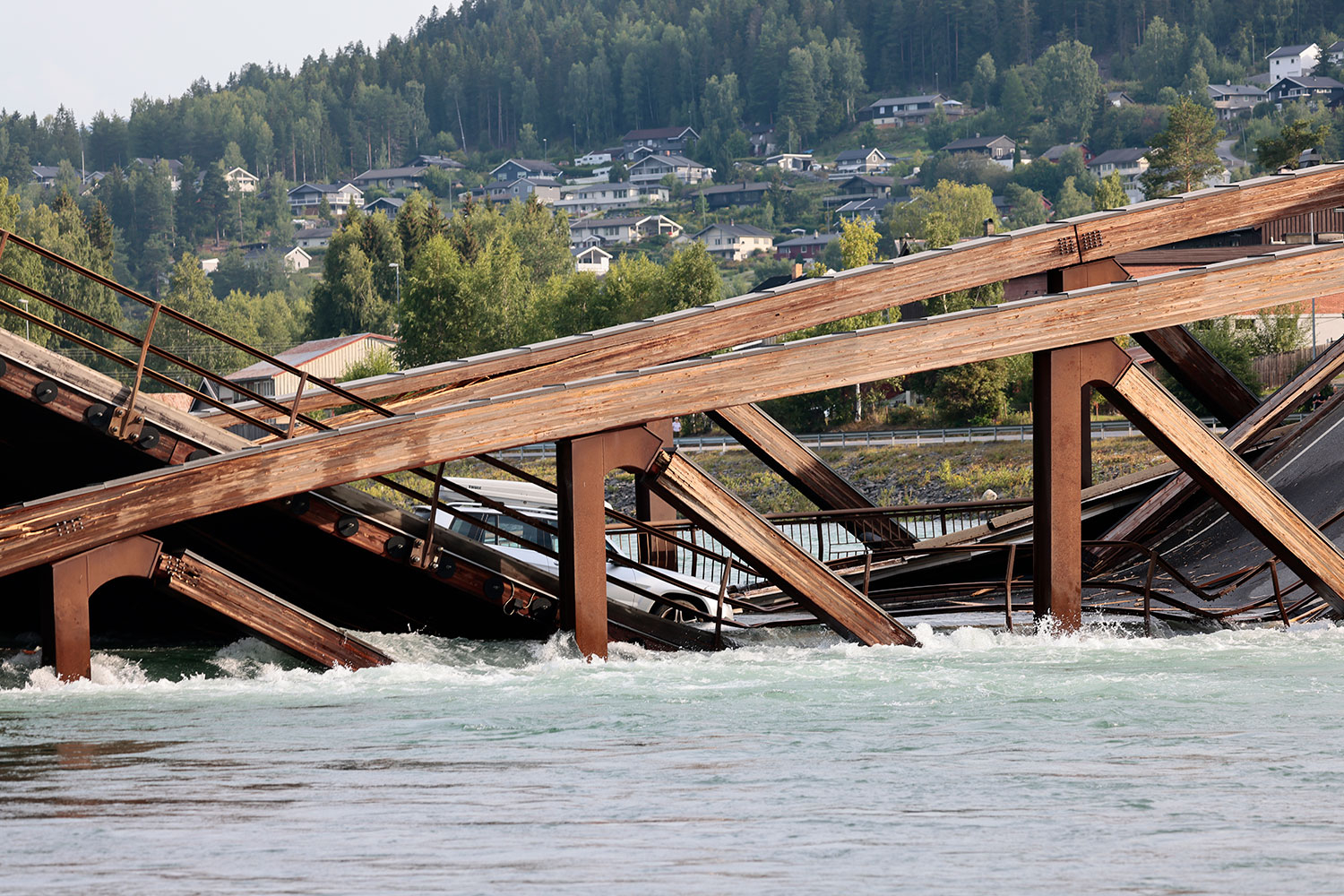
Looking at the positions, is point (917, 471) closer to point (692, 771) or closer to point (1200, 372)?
point (1200, 372)

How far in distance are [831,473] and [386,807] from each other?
9.86 meters

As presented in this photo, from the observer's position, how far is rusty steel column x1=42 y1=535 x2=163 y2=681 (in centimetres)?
1139

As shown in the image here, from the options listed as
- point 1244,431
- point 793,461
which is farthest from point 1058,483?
point 1244,431

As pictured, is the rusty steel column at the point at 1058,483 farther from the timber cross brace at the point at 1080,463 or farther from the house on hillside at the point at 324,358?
the house on hillside at the point at 324,358

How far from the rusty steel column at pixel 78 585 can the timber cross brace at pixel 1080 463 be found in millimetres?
6990

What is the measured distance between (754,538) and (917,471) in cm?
4964

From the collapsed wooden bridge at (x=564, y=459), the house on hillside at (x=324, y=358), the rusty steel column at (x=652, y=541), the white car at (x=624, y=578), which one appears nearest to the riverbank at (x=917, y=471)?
the house on hillside at (x=324, y=358)

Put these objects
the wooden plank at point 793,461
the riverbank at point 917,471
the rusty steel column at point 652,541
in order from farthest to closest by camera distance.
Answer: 1. the riverbank at point 917,471
2. the rusty steel column at point 652,541
3. the wooden plank at point 793,461

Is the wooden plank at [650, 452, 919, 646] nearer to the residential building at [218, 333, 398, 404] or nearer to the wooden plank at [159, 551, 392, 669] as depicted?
the wooden plank at [159, 551, 392, 669]

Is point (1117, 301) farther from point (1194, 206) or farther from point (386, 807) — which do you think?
point (386, 807)

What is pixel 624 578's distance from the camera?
55.6ft

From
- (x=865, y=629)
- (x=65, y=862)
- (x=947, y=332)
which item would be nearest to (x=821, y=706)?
(x=865, y=629)

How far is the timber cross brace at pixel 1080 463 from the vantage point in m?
12.7

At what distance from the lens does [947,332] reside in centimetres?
1258
